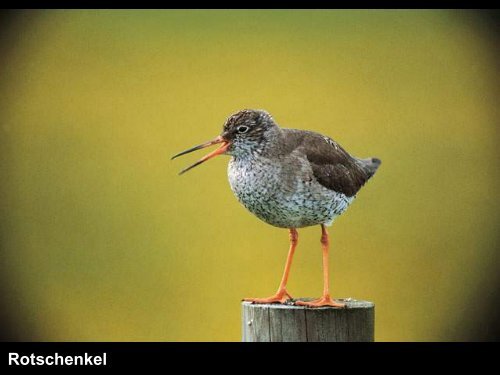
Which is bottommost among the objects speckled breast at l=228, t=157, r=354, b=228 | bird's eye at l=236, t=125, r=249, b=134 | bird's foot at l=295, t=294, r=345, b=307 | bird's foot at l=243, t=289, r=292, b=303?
bird's foot at l=295, t=294, r=345, b=307

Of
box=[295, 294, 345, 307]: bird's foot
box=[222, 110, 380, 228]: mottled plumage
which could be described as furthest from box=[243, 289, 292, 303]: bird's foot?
box=[222, 110, 380, 228]: mottled plumage

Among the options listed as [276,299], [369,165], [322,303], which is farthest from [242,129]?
[369,165]

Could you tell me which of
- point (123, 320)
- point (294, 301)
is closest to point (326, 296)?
point (294, 301)

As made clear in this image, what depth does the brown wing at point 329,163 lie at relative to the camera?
764 centimetres

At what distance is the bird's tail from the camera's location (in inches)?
338

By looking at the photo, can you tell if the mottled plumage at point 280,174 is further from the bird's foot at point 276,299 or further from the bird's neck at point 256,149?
the bird's foot at point 276,299

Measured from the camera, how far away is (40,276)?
13000 mm

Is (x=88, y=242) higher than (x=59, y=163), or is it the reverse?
(x=59, y=163)

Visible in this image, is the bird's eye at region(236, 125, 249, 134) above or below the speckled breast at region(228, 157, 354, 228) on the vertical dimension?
above

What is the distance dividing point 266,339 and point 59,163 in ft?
29.2

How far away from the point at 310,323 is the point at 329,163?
2.03m

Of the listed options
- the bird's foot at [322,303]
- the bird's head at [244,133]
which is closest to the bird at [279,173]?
the bird's head at [244,133]

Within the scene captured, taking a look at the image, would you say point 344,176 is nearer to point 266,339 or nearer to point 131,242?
point 266,339

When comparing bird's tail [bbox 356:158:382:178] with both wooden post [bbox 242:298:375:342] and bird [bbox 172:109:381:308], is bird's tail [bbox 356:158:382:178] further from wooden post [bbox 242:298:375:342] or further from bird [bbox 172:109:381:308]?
wooden post [bbox 242:298:375:342]
